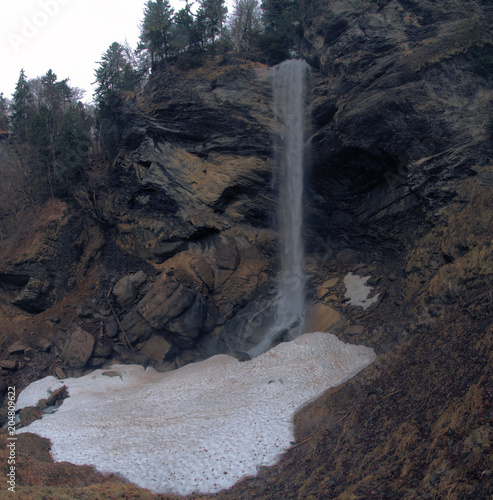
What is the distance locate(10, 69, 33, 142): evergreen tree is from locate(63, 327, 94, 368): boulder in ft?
60.2

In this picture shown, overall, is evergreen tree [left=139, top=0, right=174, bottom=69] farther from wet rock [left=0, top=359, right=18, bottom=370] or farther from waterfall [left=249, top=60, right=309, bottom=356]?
wet rock [left=0, top=359, right=18, bottom=370]

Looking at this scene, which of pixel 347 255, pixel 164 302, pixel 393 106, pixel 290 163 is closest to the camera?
pixel 393 106

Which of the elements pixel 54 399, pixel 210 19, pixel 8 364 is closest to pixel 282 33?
pixel 210 19

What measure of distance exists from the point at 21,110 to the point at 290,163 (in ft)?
84.4

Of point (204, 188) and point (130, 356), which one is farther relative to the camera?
point (204, 188)

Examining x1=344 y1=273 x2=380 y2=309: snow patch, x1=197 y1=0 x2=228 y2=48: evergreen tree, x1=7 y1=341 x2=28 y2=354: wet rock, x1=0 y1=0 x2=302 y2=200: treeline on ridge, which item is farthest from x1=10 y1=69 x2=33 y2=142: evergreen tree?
x1=344 y1=273 x2=380 y2=309: snow patch

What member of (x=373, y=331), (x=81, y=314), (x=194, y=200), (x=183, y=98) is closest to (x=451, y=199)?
(x=373, y=331)

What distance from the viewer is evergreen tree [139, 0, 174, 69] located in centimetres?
2522

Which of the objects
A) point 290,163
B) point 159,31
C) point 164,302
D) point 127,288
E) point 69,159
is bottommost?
point 164,302

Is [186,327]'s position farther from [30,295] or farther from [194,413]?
[30,295]

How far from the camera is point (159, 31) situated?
82.1 ft

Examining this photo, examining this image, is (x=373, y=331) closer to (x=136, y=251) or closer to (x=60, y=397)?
(x=60, y=397)

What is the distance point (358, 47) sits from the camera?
19.7 meters

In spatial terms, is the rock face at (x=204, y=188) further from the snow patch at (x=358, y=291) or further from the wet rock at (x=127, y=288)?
the snow patch at (x=358, y=291)
